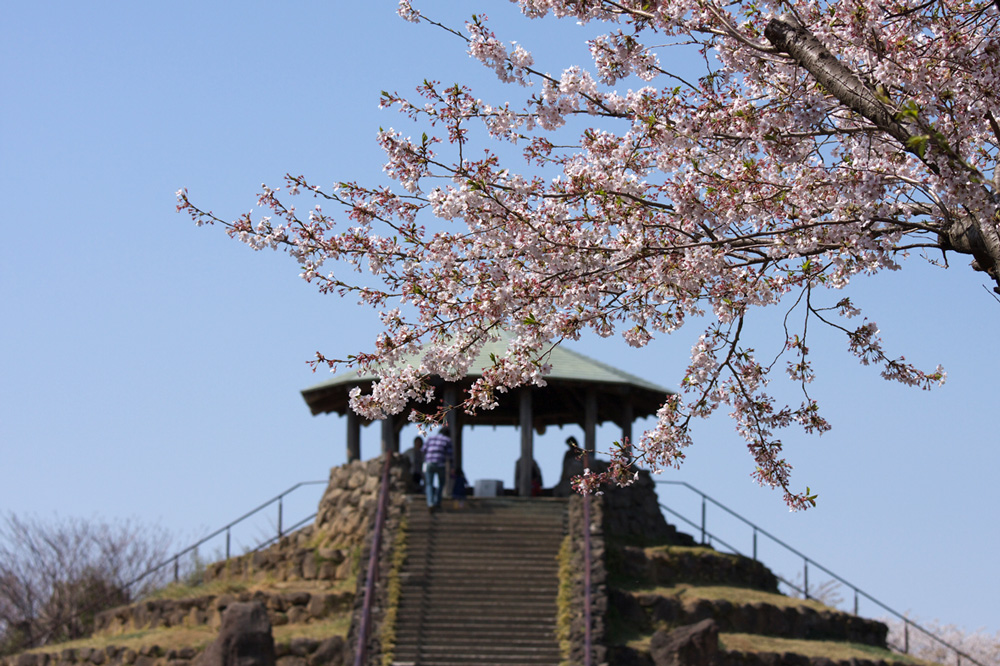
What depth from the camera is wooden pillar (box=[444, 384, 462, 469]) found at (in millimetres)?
21625

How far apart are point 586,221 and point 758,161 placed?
4.34 ft

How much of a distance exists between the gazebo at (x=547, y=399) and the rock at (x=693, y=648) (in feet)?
16.8

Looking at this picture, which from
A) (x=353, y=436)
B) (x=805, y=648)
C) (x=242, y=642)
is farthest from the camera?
(x=353, y=436)

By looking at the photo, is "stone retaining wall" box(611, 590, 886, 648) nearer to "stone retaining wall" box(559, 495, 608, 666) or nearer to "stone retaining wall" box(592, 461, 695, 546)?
"stone retaining wall" box(559, 495, 608, 666)

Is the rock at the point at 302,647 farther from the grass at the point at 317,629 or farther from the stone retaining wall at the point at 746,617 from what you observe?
the stone retaining wall at the point at 746,617

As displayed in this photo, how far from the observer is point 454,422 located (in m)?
22.6

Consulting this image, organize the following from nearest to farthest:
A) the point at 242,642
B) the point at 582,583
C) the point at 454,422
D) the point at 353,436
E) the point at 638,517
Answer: the point at 242,642 → the point at 582,583 → the point at 638,517 → the point at 454,422 → the point at 353,436

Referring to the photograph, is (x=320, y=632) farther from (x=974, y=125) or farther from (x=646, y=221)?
(x=974, y=125)

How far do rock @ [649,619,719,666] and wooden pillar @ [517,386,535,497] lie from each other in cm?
570

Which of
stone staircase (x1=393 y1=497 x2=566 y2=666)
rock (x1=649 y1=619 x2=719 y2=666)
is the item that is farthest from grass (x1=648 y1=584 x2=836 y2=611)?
rock (x1=649 y1=619 x2=719 y2=666)

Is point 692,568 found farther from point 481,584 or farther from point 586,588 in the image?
point 481,584

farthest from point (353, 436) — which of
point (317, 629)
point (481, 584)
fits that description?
point (481, 584)

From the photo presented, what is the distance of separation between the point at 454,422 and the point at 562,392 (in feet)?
7.74

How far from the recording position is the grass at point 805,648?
17750 mm
